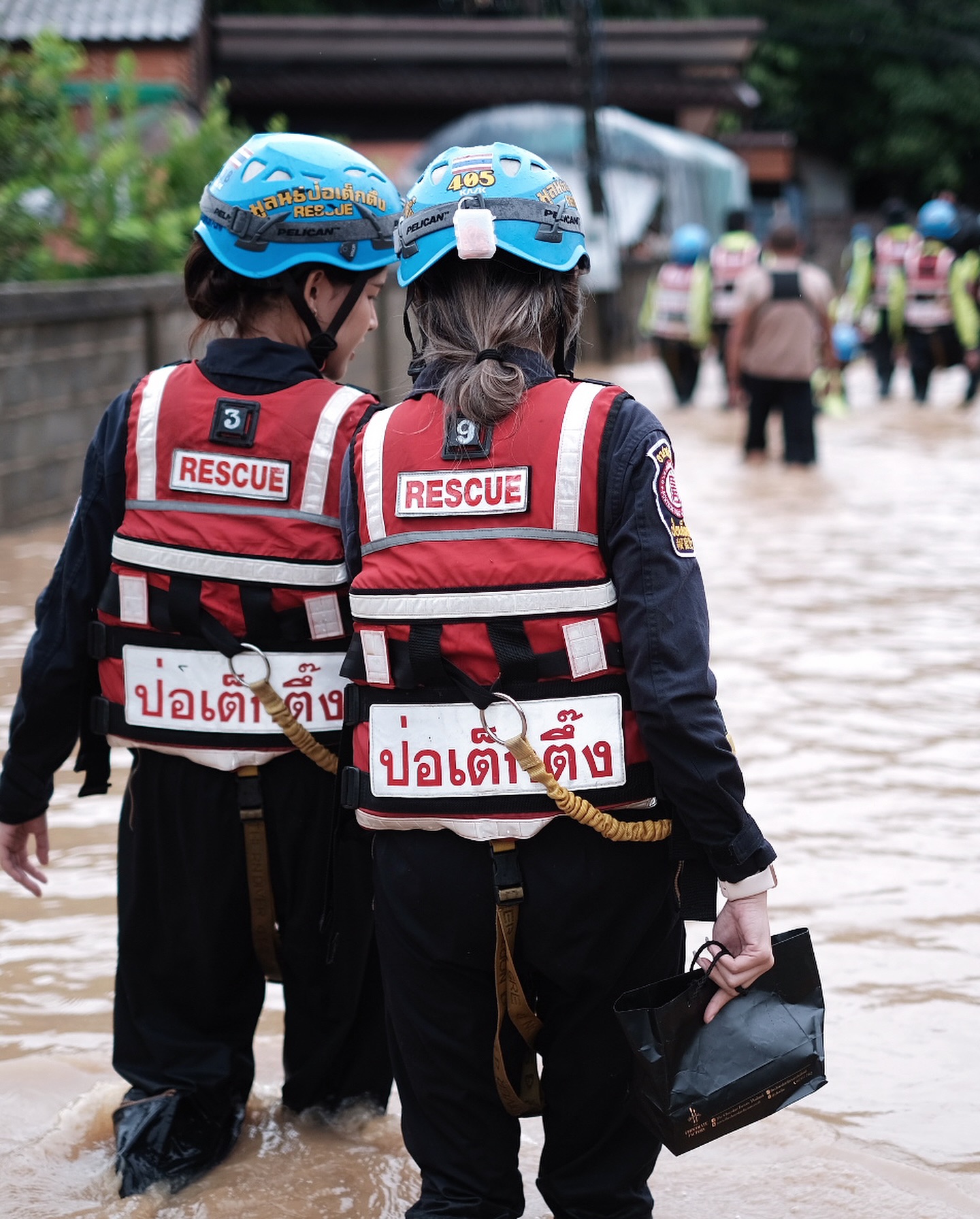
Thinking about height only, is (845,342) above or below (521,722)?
above

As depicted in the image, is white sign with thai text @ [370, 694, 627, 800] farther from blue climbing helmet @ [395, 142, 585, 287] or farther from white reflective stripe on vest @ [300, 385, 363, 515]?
blue climbing helmet @ [395, 142, 585, 287]

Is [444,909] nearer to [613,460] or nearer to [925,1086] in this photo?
[613,460]

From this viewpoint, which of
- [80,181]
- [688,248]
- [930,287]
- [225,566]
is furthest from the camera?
[688,248]

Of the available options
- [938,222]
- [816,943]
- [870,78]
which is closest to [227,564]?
[816,943]

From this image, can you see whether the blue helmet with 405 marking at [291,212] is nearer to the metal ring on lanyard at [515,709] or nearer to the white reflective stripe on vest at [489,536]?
the white reflective stripe on vest at [489,536]

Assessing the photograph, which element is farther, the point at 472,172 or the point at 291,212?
the point at 291,212

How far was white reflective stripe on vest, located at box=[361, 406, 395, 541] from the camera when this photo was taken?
8.36 feet

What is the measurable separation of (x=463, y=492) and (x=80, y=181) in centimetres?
1101

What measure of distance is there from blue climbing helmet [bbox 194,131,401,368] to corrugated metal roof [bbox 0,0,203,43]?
69.0 ft

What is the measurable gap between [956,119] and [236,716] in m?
40.1

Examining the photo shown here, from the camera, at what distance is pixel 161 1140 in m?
3.11

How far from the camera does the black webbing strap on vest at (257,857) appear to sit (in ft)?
9.84

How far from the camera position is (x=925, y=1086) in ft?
12.0

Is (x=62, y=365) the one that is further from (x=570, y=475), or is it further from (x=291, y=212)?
(x=570, y=475)
